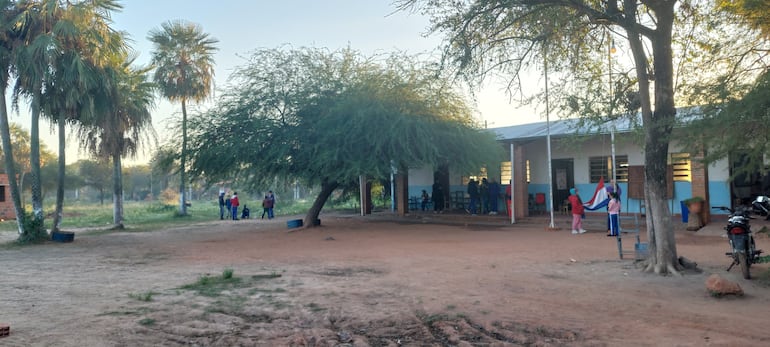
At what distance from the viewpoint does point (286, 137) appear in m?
19.0

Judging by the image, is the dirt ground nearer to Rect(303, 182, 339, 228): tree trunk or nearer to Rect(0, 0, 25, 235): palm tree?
Rect(0, 0, 25, 235): palm tree

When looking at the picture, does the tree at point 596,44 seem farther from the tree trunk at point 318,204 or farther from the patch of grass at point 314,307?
the tree trunk at point 318,204

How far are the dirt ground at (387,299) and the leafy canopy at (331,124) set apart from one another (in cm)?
439

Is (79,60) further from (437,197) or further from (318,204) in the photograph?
(437,197)

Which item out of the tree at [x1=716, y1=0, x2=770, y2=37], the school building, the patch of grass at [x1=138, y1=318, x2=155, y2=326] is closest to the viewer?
the patch of grass at [x1=138, y1=318, x2=155, y2=326]

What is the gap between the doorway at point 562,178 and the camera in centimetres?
2255

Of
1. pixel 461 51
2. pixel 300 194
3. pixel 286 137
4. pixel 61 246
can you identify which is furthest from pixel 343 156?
pixel 300 194

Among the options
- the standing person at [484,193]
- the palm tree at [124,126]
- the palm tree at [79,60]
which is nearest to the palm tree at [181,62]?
the palm tree at [124,126]

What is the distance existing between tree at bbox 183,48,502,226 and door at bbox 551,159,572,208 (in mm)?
4367

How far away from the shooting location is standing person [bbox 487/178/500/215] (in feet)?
77.2

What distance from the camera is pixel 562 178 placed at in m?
22.9

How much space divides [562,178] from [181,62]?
21.4m

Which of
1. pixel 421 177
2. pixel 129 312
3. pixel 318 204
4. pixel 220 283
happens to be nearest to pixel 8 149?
pixel 318 204

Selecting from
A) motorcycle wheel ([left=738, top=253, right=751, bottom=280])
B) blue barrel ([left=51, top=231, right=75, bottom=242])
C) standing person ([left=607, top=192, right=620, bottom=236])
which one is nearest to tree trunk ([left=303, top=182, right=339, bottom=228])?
blue barrel ([left=51, top=231, right=75, bottom=242])
